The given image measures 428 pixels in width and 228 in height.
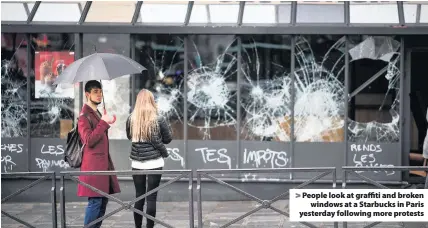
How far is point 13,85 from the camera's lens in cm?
1248

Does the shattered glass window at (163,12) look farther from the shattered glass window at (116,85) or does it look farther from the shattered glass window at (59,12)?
the shattered glass window at (59,12)

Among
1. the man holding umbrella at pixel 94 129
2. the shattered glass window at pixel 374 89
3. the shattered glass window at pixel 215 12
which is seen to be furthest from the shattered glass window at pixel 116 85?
the shattered glass window at pixel 374 89

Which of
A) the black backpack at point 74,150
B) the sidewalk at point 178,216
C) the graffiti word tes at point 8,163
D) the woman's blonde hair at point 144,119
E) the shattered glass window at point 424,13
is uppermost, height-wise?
the shattered glass window at point 424,13

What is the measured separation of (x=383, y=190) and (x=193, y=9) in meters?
5.06

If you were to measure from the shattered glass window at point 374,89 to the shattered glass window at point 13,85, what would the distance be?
5.26m

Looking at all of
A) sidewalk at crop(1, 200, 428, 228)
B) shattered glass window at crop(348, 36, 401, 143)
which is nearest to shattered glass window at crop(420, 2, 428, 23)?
shattered glass window at crop(348, 36, 401, 143)

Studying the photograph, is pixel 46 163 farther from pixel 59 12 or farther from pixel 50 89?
pixel 59 12

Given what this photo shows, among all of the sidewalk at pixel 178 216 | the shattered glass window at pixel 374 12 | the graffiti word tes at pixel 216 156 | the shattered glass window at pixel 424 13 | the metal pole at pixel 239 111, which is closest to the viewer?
the sidewalk at pixel 178 216

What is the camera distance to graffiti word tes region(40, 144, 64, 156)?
12.4 meters

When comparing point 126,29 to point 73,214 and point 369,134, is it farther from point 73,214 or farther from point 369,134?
point 369,134

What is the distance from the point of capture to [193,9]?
1220 cm

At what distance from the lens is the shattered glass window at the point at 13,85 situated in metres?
12.4

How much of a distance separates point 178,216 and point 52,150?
8.87ft
